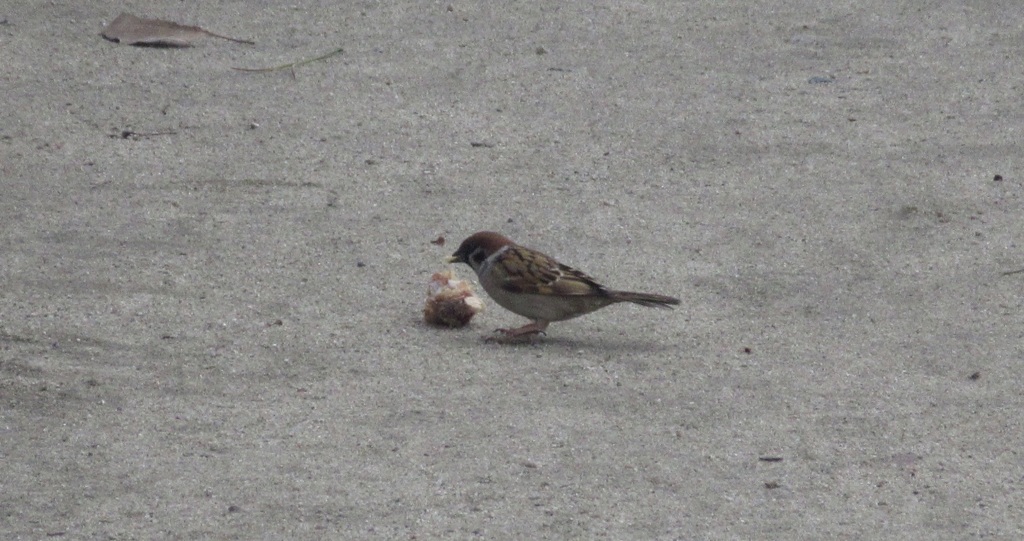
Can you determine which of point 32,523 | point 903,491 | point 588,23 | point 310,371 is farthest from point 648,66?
point 32,523

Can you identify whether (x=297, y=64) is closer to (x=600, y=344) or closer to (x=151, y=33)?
(x=151, y=33)

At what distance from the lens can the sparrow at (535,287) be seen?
17.1 feet

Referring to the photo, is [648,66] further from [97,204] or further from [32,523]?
[32,523]

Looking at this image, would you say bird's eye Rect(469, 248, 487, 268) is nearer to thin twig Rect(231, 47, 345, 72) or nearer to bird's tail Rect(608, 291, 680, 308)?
bird's tail Rect(608, 291, 680, 308)

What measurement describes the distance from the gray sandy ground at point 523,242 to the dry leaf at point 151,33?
0.11 m

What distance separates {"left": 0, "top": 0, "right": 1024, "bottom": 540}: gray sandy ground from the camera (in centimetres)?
420

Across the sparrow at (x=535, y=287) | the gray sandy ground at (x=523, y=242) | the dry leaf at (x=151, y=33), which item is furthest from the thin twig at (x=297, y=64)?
the sparrow at (x=535, y=287)

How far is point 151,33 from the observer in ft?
26.9

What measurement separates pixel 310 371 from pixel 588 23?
4.13 meters

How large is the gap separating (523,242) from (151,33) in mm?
3124

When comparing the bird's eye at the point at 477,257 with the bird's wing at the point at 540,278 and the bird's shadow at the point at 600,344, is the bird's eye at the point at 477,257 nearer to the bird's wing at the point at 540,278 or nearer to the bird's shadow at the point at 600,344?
the bird's wing at the point at 540,278

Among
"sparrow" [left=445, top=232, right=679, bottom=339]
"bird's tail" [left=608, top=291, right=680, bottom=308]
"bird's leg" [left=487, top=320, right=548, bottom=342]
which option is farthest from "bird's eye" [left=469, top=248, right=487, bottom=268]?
"bird's tail" [left=608, top=291, right=680, bottom=308]

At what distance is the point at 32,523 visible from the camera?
13.0 feet

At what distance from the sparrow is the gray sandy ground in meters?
0.14
